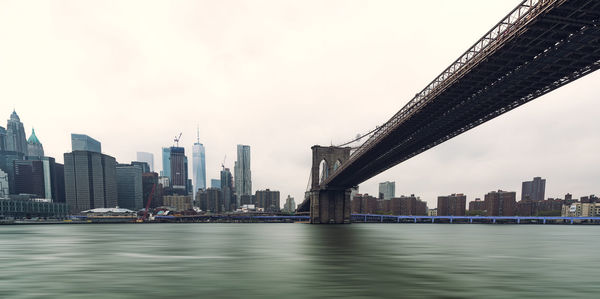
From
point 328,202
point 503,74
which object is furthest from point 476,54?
point 328,202

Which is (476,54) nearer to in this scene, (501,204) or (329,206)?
(329,206)

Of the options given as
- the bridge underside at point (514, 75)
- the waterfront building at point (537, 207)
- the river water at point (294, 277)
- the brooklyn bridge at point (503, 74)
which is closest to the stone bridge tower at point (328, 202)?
the brooklyn bridge at point (503, 74)

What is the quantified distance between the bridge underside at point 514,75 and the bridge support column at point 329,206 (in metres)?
29.9

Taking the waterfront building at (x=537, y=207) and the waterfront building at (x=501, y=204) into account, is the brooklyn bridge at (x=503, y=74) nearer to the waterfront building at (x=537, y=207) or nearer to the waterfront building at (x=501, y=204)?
the waterfront building at (x=501, y=204)

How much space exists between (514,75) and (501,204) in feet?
627

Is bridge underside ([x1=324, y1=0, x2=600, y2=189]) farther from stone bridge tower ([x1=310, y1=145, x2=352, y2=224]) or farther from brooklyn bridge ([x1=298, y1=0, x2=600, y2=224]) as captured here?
stone bridge tower ([x1=310, y1=145, x2=352, y2=224])

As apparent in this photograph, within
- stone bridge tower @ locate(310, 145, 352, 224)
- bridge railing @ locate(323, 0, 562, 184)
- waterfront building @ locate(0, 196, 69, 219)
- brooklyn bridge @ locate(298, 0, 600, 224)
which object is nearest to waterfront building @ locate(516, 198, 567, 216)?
stone bridge tower @ locate(310, 145, 352, 224)

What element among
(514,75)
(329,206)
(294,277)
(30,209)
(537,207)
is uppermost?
(514,75)

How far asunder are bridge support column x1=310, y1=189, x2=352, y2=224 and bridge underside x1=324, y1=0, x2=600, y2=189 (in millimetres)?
29899

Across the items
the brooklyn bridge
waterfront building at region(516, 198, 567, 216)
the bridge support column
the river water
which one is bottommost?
waterfront building at region(516, 198, 567, 216)

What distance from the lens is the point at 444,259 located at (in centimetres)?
2084

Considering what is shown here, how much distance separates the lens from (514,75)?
2750cm

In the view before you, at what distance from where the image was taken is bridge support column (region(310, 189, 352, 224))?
78.3 meters

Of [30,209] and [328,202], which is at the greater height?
[328,202]
